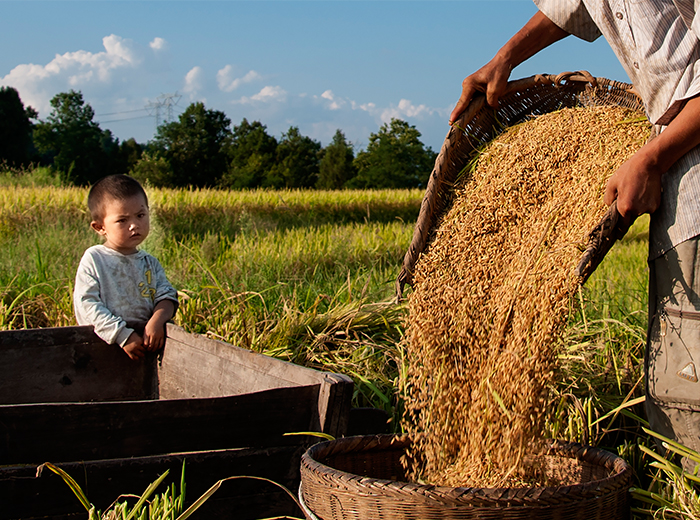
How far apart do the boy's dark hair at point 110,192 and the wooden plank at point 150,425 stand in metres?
1.34

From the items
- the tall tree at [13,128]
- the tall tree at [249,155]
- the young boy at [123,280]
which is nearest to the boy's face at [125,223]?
the young boy at [123,280]

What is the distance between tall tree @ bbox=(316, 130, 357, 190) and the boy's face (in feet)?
155

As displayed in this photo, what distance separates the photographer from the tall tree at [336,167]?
5091cm

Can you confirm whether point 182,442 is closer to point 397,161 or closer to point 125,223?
point 125,223

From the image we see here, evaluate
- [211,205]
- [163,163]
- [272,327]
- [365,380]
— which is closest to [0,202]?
[211,205]

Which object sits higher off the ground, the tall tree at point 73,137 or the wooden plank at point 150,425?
the tall tree at point 73,137

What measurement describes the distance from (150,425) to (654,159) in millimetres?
1537

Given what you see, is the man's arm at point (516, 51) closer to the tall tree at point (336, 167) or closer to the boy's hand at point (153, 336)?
the boy's hand at point (153, 336)

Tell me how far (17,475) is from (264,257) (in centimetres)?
321

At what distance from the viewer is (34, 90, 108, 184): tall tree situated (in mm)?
50344

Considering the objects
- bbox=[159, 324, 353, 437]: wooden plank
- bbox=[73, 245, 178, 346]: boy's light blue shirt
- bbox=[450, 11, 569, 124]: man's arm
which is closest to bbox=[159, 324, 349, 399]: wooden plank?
bbox=[159, 324, 353, 437]: wooden plank

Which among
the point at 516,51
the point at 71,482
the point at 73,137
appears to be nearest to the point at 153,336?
the point at 71,482

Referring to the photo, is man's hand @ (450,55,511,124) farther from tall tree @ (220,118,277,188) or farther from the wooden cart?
tall tree @ (220,118,277,188)

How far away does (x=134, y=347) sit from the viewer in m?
2.84
